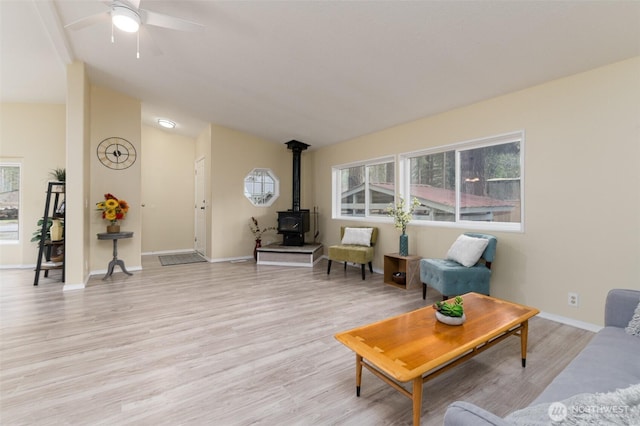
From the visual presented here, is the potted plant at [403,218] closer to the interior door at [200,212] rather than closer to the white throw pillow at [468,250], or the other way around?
the white throw pillow at [468,250]

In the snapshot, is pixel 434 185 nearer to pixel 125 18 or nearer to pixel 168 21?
pixel 168 21

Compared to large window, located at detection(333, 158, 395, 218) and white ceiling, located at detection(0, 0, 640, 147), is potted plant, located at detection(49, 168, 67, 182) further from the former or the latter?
large window, located at detection(333, 158, 395, 218)

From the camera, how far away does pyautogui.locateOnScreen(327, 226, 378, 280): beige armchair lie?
4.55m

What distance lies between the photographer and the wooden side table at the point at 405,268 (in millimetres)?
3898

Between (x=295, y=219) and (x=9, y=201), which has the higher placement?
(x=9, y=201)

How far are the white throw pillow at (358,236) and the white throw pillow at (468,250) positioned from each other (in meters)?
1.64

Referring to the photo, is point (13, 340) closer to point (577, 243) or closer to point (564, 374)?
point (564, 374)

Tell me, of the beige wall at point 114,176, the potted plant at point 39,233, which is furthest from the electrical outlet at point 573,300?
the potted plant at point 39,233

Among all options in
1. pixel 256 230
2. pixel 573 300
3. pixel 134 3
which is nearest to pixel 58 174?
pixel 256 230

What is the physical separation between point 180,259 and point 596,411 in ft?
21.7

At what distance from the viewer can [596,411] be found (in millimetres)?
625

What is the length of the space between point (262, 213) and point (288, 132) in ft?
6.42

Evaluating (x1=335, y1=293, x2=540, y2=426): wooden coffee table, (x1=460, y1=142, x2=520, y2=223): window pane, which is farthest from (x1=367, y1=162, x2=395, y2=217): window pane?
(x1=335, y1=293, x2=540, y2=426): wooden coffee table

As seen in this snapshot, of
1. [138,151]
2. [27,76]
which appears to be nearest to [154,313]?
[138,151]
